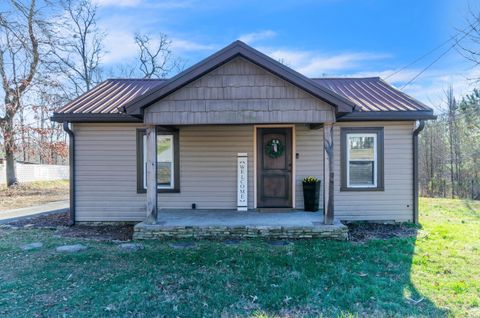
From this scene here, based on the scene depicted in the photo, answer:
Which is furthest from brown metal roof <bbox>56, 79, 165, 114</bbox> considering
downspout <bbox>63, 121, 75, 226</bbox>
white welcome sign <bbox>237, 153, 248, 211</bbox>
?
white welcome sign <bbox>237, 153, 248, 211</bbox>

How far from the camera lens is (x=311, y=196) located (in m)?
7.69

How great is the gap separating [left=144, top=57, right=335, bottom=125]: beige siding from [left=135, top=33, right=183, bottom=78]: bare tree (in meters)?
19.9

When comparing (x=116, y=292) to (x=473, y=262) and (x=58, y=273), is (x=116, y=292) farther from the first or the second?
(x=473, y=262)

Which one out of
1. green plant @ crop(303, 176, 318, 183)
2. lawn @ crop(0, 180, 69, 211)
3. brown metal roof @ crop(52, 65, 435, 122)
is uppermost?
brown metal roof @ crop(52, 65, 435, 122)

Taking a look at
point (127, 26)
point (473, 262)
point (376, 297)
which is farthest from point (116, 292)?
point (127, 26)

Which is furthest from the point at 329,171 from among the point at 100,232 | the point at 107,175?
the point at 107,175

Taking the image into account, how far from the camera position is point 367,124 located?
302 inches

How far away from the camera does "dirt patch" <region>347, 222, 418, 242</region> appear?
6426 millimetres

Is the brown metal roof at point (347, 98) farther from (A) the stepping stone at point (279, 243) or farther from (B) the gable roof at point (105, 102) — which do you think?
(A) the stepping stone at point (279, 243)

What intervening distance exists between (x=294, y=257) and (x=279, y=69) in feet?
10.7

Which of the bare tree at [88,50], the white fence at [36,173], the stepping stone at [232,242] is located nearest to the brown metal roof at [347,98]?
the stepping stone at [232,242]

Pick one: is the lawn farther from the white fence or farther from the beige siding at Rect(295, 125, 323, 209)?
the beige siding at Rect(295, 125, 323, 209)

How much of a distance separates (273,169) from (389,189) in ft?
9.12

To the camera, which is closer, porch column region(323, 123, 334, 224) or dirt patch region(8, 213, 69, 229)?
porch column region(323, 123, 334, 224)
